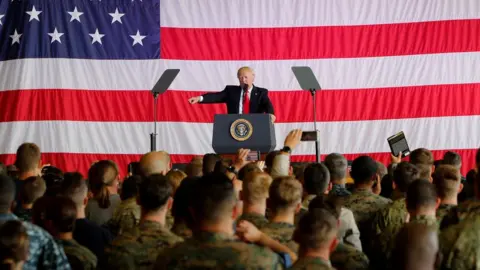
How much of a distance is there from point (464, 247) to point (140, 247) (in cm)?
132

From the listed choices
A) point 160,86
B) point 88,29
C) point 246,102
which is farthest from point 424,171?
point 88,29

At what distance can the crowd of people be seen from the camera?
271 cm

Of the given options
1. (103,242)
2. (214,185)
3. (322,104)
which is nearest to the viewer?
(214,185)

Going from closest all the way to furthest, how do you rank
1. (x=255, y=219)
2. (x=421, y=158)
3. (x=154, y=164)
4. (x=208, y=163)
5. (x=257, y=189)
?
1. (x=255, y=219)
2. (x=257, y=189)
3. (x=154, y=164)
4. (x=421, y=158)
5. (x=208, y=163)

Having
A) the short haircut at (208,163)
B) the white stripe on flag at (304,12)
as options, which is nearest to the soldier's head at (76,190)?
the short haircut at (208,163)

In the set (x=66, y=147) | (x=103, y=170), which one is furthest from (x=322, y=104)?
(x=103, y=170)

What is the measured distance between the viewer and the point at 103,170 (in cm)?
485

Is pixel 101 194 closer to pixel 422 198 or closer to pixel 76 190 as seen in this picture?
pixel 76 190

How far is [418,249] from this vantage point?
2.86m

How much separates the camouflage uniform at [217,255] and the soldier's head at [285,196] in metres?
0.71

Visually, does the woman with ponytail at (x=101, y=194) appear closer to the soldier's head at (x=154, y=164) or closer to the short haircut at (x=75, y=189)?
the soldier's head at (x=154, y=164)

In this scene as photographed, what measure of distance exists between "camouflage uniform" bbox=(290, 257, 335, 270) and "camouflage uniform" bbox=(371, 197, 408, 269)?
62.3 inches

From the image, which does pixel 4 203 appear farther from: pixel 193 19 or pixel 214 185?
pixel 193 19

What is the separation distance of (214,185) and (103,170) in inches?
87.2
